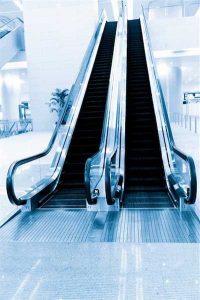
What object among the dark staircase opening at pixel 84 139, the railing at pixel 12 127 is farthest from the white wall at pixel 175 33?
the railing at pixel 12 127

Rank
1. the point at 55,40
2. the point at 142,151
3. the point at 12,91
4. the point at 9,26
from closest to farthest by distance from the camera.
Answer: the point at 142,151 < the point at 55,40 < the point at 9,26 < the point at 12,91

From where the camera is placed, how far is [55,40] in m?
13.2

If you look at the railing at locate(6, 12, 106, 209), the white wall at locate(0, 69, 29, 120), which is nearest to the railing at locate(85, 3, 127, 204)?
the railing at locate(6, 12, 106, 209)

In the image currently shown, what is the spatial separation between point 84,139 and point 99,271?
436 centimetres

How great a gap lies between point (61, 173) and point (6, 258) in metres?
3.00

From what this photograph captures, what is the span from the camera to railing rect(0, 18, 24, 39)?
14946 millimetres

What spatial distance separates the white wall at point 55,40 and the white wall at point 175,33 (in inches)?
118

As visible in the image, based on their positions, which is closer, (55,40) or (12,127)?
(55,40)

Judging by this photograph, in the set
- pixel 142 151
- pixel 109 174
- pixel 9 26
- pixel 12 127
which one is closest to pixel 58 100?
pixel 12 127

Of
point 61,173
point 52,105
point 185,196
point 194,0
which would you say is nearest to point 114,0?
point 194,0

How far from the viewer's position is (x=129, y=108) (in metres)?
7.75

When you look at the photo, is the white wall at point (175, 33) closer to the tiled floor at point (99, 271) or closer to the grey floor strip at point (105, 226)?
the grey floor strip at point (105, 226)

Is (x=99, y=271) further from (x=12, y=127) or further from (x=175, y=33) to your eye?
(x=12, y=127)

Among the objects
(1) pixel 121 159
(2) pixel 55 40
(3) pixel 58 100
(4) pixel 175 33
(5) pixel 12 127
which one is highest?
(4) pixel 175 33
